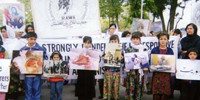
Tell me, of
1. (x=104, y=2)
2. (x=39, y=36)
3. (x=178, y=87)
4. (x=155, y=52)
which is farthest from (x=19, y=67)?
(x=104, y=2)

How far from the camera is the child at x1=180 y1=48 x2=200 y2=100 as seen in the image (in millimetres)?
4324

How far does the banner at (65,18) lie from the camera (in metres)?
4.79

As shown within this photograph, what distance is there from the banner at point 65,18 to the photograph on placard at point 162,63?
57.1 inches

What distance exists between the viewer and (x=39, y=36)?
4.82m

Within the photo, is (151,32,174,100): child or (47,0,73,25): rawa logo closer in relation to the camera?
(151,32,174,100): child

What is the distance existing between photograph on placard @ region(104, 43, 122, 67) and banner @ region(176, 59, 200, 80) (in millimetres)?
1208

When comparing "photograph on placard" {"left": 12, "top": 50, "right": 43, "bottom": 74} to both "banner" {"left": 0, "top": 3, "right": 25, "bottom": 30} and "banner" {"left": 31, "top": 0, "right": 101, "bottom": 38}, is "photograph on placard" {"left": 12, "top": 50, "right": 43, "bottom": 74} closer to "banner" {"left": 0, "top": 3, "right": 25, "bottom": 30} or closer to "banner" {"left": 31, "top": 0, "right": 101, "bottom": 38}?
"banner" {"left": 31, "top": 0, "right": 101, "bottom": 38}

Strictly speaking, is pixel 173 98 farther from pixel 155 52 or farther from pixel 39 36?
pixel 39 36

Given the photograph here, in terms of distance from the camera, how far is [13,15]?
20.5ft

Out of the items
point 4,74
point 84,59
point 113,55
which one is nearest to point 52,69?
point 84,59

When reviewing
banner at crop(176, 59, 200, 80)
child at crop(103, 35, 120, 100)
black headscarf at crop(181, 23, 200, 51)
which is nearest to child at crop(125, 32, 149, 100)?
child at crop(103, 35, 120, 100)

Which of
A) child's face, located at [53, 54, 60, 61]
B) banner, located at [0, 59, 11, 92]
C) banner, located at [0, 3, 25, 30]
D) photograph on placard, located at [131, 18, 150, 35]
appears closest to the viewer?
banner, located at [0, 59, 11, 92]

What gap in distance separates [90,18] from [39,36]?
1.23 m

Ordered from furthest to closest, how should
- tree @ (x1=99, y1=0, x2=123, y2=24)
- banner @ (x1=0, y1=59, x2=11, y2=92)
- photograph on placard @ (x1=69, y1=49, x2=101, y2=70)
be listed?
tree @ (x1=99, y1=0, x2=123, y2=24) < photograph on placard @ (x1=69, y1=49, x2=101, y2=70) < banner @ (x1=0, y1=59, x2=11, y2=92)
